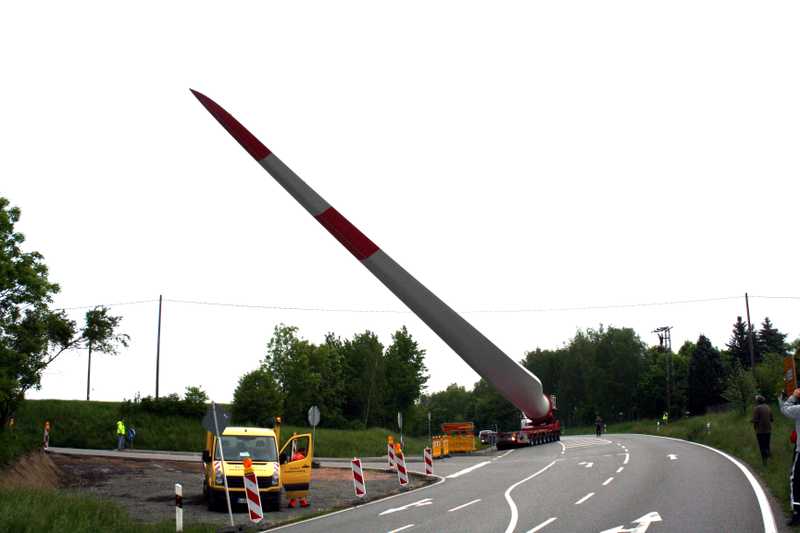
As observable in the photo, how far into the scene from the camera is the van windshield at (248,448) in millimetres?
20484

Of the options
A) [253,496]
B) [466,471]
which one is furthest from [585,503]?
[466,471]

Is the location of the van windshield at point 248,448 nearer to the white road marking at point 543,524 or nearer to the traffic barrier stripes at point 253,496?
the traffic barrier stripes at point 253,496

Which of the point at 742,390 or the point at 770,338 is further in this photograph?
the point at 770,338

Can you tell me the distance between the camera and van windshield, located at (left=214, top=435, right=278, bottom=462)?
2048 centimetres

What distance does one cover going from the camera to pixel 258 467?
2003cm

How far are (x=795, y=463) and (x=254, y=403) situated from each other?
41455mm

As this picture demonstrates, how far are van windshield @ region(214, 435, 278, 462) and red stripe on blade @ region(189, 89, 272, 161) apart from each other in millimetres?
15721

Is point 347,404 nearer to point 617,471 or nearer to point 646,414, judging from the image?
point 646,414

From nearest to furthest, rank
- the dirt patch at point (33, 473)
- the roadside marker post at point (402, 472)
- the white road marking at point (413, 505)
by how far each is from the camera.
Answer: the white road marking at point (413, 505)
the dirt patch at point (33, 473)
the roadside marker post at point (402, 472)

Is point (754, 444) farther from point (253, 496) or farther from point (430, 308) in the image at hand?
point (430, 308)

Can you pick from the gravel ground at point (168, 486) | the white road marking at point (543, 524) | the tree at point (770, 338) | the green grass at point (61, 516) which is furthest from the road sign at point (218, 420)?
the tree at point (770, 338)

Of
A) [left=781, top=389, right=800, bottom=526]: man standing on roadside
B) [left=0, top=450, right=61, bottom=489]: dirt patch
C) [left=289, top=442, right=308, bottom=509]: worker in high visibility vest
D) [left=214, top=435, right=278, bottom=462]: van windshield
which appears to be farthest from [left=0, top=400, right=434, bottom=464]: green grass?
[left=781, top=389, right=800, bottom=526]: man standing on roadside

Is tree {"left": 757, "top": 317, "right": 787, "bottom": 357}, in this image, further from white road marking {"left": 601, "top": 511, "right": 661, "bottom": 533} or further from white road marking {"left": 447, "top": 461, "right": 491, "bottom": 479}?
white road marking {"left": 601, "top": 511, "right": 661, "bottom": 533}

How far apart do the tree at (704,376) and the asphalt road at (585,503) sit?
234ft
